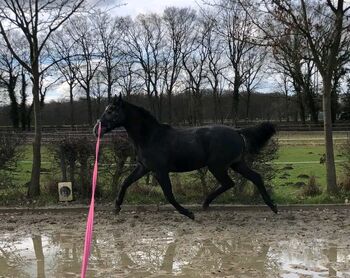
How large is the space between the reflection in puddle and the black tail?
7.60 feet

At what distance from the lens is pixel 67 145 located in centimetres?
994

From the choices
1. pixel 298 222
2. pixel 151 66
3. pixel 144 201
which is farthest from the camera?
pixel 151 66

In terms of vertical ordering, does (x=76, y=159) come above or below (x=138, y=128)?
below

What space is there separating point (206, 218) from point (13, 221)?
132 inches

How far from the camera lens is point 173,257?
6.10 m

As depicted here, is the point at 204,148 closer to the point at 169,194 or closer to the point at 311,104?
the point at 169,194

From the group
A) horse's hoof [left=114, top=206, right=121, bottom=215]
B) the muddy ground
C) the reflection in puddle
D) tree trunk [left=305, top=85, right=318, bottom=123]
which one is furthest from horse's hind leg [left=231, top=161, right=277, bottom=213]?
tree trunk [left=305, top=85, right=318, bottom=123]

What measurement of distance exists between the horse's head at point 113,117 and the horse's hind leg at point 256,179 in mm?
2175

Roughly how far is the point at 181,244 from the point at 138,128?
2.53m

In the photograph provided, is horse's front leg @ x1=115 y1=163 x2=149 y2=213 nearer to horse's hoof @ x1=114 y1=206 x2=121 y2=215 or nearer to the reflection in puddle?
horse's hoof @ x1=114 y1=206 x2=121 y2=215

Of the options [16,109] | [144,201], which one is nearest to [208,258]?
[144,201]

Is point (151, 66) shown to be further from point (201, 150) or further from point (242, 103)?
point (201, 150)

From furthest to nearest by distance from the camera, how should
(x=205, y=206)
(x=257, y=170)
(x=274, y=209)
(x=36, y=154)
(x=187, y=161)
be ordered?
(x=36, y=154)
(x=257, y=170)
(x=205, y=206)
(x=274, y=209)
(x=187, y=161)

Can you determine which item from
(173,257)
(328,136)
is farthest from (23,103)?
(173,257)
